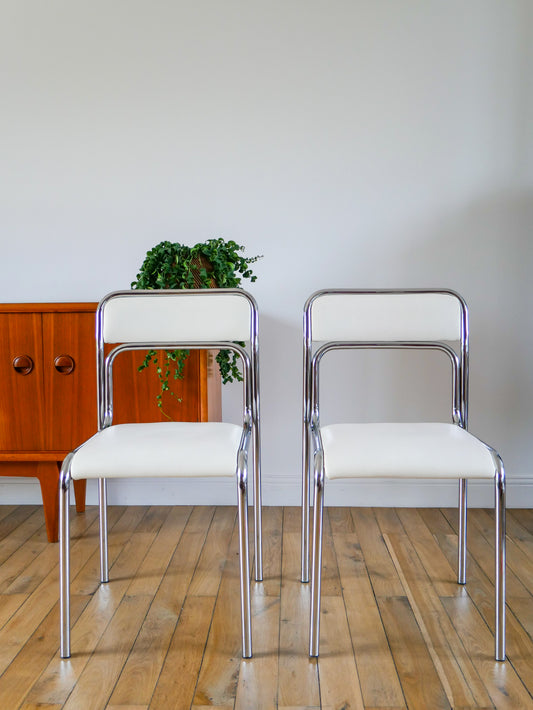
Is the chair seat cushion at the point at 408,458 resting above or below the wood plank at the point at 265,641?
above

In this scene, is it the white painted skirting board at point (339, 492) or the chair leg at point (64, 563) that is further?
the white painted skirting board at point (339, 492)

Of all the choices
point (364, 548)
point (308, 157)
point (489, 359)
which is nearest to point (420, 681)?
point (364, 548)

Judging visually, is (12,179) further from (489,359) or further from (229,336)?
(489,359)

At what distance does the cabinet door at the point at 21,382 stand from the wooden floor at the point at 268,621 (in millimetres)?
358

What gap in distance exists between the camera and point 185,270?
2.03 metres

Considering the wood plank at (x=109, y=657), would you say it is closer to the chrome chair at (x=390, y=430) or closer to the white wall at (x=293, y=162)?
the chrome chair at (x=390, y=430)

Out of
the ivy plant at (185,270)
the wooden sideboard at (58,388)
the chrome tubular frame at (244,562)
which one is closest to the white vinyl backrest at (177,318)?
the ivy plant at (185,270)

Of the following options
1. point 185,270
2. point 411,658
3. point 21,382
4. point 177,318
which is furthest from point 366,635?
point 21,382

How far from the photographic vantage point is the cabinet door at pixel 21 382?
2180 mm

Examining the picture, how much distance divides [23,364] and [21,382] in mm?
67

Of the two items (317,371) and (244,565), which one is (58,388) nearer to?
(317,371)

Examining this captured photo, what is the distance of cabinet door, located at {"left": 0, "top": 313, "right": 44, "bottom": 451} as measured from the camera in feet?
7.15

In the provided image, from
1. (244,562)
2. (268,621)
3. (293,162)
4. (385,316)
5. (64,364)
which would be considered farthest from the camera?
(293,162)

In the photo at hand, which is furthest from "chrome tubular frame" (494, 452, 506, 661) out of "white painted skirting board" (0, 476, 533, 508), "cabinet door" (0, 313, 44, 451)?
"cabinet door" (0, 313, 44, 451)
